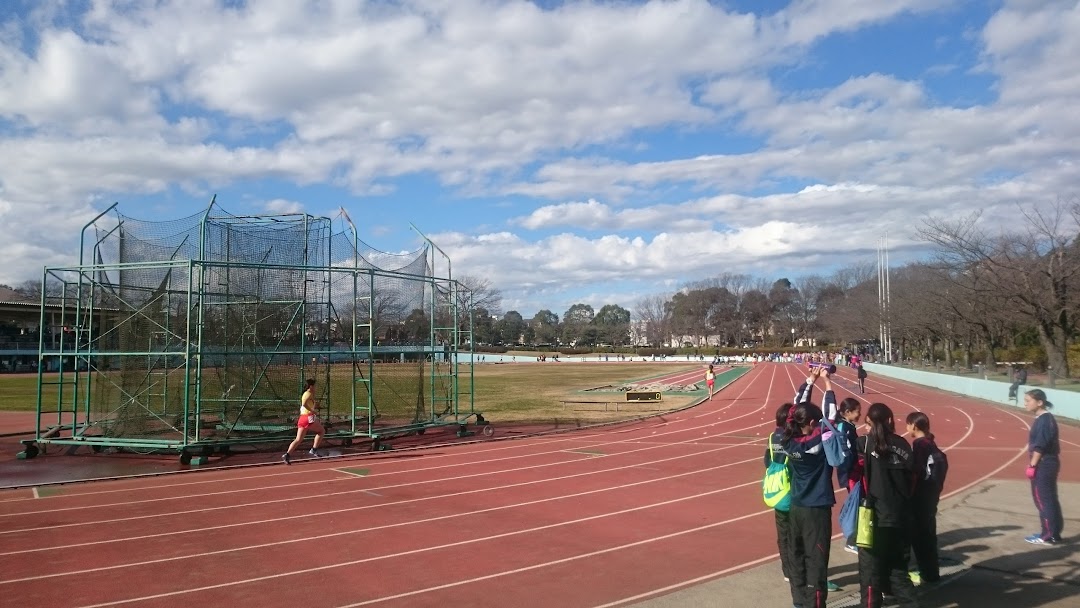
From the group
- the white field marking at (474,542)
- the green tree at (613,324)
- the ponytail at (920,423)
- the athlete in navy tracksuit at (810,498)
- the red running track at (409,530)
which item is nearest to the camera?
the athlete in navy tracksuit at (810,498)

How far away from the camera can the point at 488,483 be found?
11969 millimetres

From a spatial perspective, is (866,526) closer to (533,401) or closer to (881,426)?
(881,426)

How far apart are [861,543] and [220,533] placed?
7.03m

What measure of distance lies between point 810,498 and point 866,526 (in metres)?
0.52

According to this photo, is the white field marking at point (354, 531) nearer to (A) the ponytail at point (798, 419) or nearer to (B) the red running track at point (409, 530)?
(B) the red running track at point (409, 530)

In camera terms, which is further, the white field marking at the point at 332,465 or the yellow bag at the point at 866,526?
the white field marking at the point at 332,465

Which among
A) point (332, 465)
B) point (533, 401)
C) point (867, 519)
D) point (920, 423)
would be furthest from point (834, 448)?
point (533, 401)

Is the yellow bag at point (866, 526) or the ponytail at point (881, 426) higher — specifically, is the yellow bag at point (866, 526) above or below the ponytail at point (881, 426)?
below

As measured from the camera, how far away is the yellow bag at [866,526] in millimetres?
5565

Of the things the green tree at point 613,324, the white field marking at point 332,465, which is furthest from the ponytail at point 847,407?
the green tree at point 613,324

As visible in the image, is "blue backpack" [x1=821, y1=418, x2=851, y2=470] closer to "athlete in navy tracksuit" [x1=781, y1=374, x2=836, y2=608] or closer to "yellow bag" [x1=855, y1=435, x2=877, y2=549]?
"athlete in navy tracksuit" [x1=781, y1=374, x2=836, y2=608]

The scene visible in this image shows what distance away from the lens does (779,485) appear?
5723 mm

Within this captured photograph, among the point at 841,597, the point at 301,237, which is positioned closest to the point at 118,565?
the point at 841,597

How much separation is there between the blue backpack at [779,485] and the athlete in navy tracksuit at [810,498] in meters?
0.08
